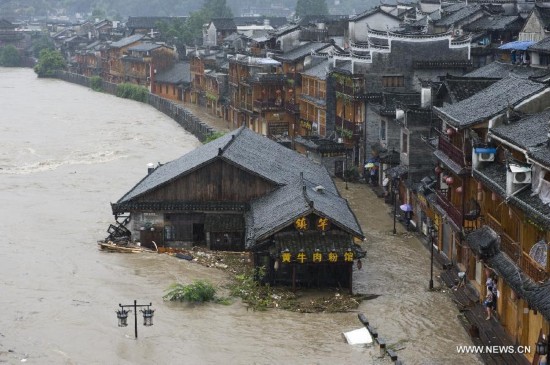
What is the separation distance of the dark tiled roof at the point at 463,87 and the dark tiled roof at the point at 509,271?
8458mm

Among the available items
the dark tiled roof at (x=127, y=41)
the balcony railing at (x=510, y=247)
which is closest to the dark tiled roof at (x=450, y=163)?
the balcony railing at (x=510, y=247)

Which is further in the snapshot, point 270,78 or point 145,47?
point 145,47

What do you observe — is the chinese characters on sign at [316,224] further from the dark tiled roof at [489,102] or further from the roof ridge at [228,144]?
the roof ridge at [228,144]

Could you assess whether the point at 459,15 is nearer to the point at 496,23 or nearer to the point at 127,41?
the point at 496,23

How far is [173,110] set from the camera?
82.5 metres

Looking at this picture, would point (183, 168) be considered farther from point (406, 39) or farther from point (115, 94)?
point (115, 94)

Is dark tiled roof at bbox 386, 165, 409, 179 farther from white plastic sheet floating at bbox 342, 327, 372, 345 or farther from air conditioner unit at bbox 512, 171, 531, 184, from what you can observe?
air conditioner unit at bbox 512, 171, 531, 184

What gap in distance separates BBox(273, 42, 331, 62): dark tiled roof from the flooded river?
18.1 meters

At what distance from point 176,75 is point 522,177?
76604 mm

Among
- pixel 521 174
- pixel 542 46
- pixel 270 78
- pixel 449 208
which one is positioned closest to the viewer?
pixel 521 174

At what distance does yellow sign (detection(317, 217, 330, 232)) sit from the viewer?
30578 millimetres

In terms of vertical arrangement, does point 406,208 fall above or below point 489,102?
below

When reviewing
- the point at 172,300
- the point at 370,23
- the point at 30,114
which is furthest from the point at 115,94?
the point at 172,300

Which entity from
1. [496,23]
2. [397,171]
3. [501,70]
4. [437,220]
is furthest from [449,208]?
[496,23]
